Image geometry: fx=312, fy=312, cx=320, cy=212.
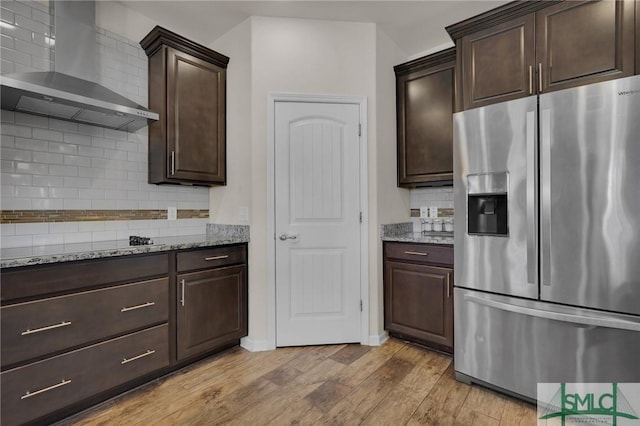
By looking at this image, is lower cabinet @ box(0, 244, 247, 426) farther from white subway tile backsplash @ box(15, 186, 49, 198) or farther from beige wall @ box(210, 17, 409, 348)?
white subway tile backsplash @ box(15, 186, 49, 198)

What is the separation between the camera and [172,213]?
281cm

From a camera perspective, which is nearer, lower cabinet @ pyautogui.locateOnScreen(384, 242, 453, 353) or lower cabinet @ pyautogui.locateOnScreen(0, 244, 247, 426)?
lower cabinet @ pyautogui.locateOnScreen(0, 244, 247, 426)

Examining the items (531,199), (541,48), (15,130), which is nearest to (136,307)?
(15,130)

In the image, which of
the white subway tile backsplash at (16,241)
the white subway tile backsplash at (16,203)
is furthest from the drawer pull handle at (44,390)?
the white subway tile backsplash at (16,203)

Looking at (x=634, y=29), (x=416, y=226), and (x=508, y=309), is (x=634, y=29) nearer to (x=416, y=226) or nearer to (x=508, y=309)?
(x=508, y=309)

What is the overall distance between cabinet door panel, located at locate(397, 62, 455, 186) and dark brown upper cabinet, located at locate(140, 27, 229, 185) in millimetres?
1697

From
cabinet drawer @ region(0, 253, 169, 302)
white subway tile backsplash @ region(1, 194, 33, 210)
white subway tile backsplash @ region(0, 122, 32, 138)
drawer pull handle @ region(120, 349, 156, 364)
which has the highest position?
white subway tile backsplash @ region(0, 122, 32, 138)

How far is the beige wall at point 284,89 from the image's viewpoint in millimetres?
2639

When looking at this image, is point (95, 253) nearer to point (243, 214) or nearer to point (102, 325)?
point (102, 325)

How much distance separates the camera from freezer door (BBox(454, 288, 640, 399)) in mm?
1594

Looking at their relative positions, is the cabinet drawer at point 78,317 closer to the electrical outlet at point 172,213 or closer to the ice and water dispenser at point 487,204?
the electrical outlet at point 172,213

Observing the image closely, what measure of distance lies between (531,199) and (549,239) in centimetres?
24

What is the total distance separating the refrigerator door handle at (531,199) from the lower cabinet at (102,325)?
6.95 ft

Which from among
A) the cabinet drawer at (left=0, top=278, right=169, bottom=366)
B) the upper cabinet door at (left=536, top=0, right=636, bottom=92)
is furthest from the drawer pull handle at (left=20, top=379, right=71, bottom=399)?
the upper cabinet door at (left=536, top=0, right=636, bottom=92)
